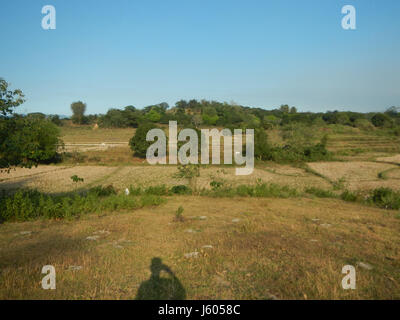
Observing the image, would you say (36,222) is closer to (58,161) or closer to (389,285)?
(389,285)

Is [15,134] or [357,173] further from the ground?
[15,134]

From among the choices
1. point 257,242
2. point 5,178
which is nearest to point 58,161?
point 5,178

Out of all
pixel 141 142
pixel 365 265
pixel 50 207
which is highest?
pixel 141 142

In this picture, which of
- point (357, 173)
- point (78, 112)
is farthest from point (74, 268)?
point (78, 112)

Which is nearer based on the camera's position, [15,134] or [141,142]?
[15,134]

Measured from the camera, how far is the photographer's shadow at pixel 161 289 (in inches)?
135

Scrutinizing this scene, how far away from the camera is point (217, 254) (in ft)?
15.7

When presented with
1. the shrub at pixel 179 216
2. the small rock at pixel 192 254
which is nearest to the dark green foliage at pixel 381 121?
the shrub at pixel 179 216

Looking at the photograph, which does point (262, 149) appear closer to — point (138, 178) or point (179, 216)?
point (138, 178)

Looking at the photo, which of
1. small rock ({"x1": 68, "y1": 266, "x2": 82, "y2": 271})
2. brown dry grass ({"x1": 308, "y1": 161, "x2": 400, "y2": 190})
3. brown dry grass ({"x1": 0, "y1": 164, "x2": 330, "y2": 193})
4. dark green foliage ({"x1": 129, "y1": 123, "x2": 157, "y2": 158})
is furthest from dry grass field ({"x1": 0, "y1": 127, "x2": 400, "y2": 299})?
dark green foliage ({"x1": 129, "y1": 123, "x2": 157, "y2": 158})

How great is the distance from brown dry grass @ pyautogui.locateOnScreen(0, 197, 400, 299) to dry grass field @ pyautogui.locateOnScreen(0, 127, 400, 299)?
17 mm

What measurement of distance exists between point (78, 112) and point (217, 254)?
82455 mm

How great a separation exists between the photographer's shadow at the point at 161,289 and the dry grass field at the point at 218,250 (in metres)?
0.08

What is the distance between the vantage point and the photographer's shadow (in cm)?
344
